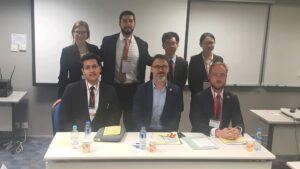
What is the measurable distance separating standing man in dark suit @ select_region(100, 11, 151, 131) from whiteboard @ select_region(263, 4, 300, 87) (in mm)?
2231

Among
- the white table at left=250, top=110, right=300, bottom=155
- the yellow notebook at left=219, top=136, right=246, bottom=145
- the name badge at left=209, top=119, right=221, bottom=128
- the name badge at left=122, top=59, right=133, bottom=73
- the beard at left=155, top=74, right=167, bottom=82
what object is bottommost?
the white table at left=250, top=110, right=300, bottom=155

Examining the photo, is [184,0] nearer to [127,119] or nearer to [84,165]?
[127,119]

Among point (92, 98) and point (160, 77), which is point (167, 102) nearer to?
point (160, 77)

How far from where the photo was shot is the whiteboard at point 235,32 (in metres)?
4.82

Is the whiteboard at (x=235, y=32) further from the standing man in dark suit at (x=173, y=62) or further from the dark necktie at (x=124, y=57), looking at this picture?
the dark necktie at (x=124, y=57)

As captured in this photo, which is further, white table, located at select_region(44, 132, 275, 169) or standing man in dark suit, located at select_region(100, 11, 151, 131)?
standing man in dark suit, located at select_region(100, 11, 151, 131)

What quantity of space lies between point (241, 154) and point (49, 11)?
10.5 ft

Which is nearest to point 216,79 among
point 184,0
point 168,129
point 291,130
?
point 168,129

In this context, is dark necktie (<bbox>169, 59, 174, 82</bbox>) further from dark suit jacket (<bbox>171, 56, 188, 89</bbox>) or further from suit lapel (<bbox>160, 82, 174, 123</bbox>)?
suit lapel (<bbox>160, 82, 174, 123</bbox>)

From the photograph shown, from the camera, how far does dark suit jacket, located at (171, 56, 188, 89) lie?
150 inches

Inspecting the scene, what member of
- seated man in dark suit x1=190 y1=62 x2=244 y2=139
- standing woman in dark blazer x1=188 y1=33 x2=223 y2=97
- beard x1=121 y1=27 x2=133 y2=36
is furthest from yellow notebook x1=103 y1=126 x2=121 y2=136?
standing woman in dark blazer x1=188 y1=33 x2=223 y2=97

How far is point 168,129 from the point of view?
3.37 metres

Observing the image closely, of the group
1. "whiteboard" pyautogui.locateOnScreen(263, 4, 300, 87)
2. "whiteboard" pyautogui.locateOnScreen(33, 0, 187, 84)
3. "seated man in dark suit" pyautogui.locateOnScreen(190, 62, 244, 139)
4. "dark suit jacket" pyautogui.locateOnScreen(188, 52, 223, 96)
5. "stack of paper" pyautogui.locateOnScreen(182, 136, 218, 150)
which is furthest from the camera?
"whiteboard" pyautogui.locateOnScreen(263, 4, 300, 87)

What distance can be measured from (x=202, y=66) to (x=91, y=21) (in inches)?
67.6
